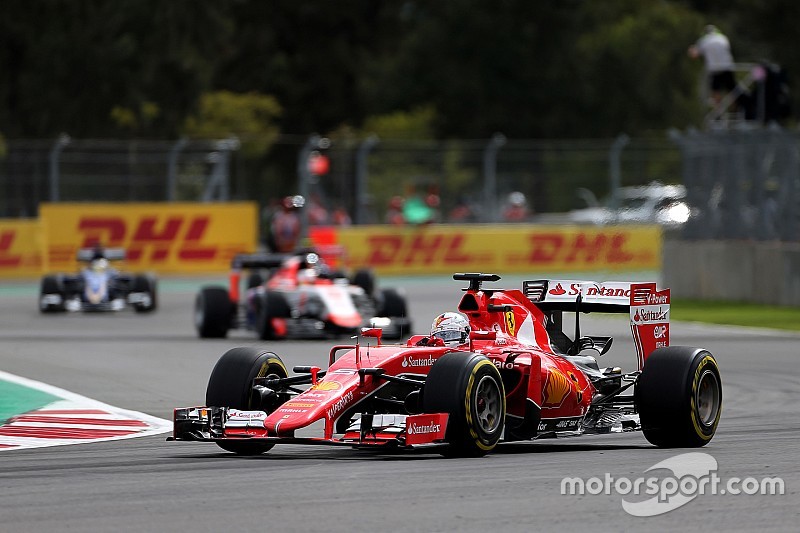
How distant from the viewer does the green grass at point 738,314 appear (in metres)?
26.5

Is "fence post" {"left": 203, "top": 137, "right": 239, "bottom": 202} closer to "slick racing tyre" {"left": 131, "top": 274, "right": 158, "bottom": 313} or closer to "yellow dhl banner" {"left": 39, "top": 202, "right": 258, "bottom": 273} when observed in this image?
"yellow dhl banner" {"left": 39, "top": 202, "right": 258, "bottom": 273}

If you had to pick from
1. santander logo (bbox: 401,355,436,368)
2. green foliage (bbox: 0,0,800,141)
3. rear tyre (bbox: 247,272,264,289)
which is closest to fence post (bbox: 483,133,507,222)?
rear tyre (bbox: 247,272,264,289)

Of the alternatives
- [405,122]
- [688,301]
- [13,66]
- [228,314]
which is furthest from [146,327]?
[405,122]

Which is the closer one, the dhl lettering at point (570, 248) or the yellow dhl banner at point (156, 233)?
the yellow dhl banner at point (156, 233)

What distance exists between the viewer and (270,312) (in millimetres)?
22922

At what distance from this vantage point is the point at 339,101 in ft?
237

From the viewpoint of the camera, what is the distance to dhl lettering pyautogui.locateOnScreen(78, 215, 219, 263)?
39.1 meters

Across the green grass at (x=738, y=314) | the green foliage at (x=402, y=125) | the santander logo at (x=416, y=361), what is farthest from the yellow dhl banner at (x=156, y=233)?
the santander logo at (x=416, y=361)

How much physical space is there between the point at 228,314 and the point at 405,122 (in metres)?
42.3

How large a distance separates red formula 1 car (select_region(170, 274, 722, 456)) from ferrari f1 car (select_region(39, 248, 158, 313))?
17.7 metres

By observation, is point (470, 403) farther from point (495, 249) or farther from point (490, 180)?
point (490, 180)

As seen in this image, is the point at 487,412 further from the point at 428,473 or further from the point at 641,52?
the point at 641,52

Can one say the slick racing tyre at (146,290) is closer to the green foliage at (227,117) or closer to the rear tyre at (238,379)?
the rear tyre at (238,379)

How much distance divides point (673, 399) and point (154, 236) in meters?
29.0
